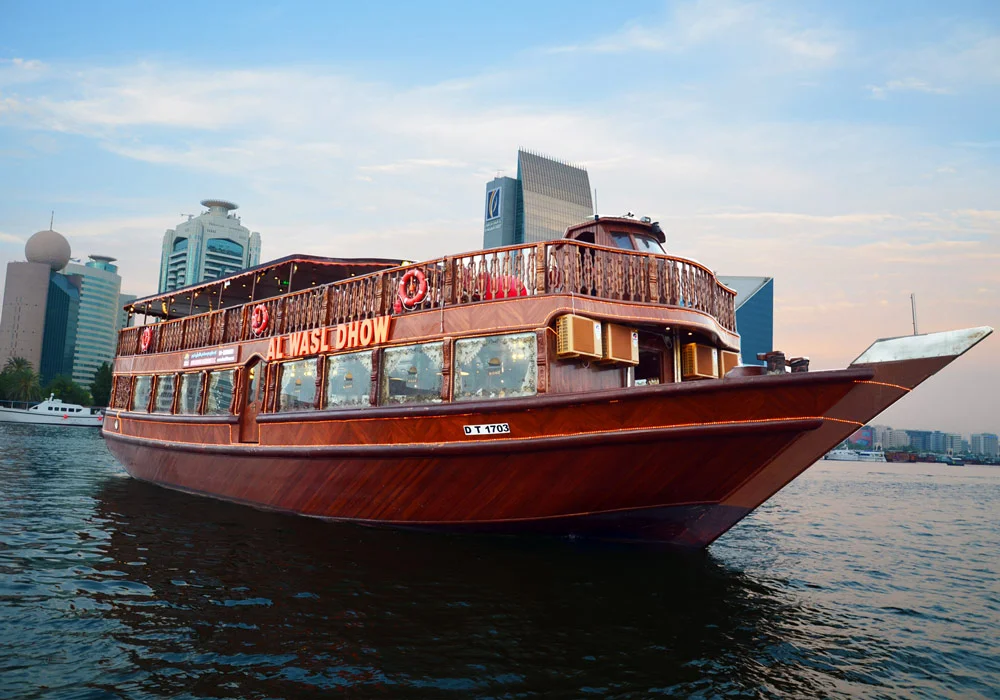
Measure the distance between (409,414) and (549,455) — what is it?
7.68 ft

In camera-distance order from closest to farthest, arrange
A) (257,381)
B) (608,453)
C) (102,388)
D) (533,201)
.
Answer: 1. (608,453)
2. (257,381)
3. (102,388)
4. (533,201)

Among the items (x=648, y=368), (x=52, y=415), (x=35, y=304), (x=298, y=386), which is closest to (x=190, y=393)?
(x=298, y=386)

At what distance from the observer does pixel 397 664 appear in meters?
5.23

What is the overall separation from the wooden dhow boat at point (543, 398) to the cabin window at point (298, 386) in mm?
41

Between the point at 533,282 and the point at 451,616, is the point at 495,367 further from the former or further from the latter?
the point at 451,616

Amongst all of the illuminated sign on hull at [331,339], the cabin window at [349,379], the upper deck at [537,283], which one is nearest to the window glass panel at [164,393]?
the upper deck at [537,283]

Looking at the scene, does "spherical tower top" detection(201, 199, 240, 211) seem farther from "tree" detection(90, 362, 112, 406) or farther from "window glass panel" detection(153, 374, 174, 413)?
"window glass panel" detection(153, 374, 174, 413)

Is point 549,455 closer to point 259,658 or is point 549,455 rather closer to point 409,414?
point 409,414

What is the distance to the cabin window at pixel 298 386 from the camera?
38.1 ft

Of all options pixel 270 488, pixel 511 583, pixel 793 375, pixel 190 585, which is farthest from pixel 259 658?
pixel 270 488

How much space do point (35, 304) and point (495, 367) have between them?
15942cm

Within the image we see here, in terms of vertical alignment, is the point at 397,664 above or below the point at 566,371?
below

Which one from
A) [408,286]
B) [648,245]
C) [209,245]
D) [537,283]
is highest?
[209,245]

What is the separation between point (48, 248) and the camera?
427ft
